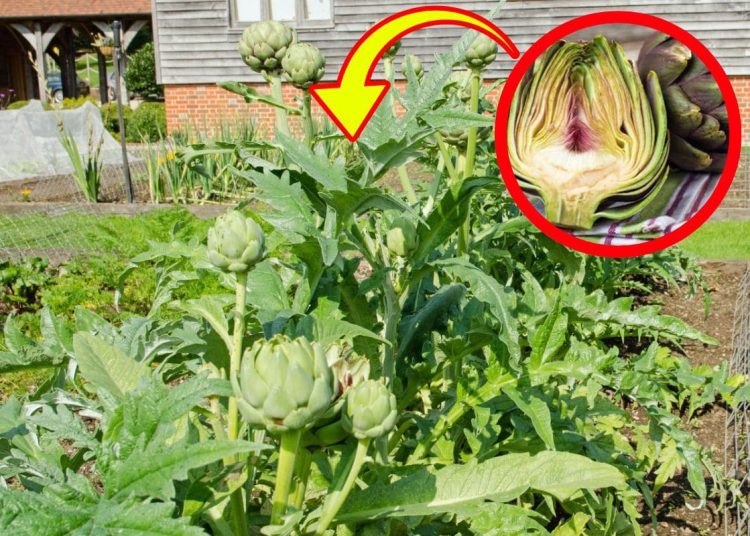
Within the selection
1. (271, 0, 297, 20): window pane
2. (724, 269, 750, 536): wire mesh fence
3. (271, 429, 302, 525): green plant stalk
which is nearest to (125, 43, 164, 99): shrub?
(271, 0, 297, 20): window pane

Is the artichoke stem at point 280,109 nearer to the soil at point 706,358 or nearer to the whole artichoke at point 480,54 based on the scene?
the whole artichoke at point 480,54

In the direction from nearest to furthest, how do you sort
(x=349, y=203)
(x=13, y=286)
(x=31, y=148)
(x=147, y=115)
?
(x=349, y=203), (x=13, y=286), (x=31, y=148), (x=147, y=115)

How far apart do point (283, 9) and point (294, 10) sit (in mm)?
149

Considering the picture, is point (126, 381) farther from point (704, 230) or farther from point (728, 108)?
point (704, 230)

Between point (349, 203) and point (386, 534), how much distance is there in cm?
51

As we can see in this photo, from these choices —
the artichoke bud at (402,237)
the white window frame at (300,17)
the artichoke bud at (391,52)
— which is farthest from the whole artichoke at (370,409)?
A: the white window frame at (300,17)

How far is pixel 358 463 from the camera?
113 centimetres

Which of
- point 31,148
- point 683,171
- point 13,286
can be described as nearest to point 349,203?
point 683,171

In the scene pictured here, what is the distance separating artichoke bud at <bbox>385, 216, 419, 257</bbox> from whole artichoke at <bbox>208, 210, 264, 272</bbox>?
0.31 meters

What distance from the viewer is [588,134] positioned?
204 centimetres

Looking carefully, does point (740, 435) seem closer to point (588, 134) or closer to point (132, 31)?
point (588, 134)

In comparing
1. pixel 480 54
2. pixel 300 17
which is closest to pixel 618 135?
pixel 480 54

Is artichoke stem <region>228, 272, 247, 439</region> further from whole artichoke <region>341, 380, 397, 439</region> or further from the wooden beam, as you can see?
the wooden beam

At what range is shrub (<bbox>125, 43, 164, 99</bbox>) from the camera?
21906 mm
